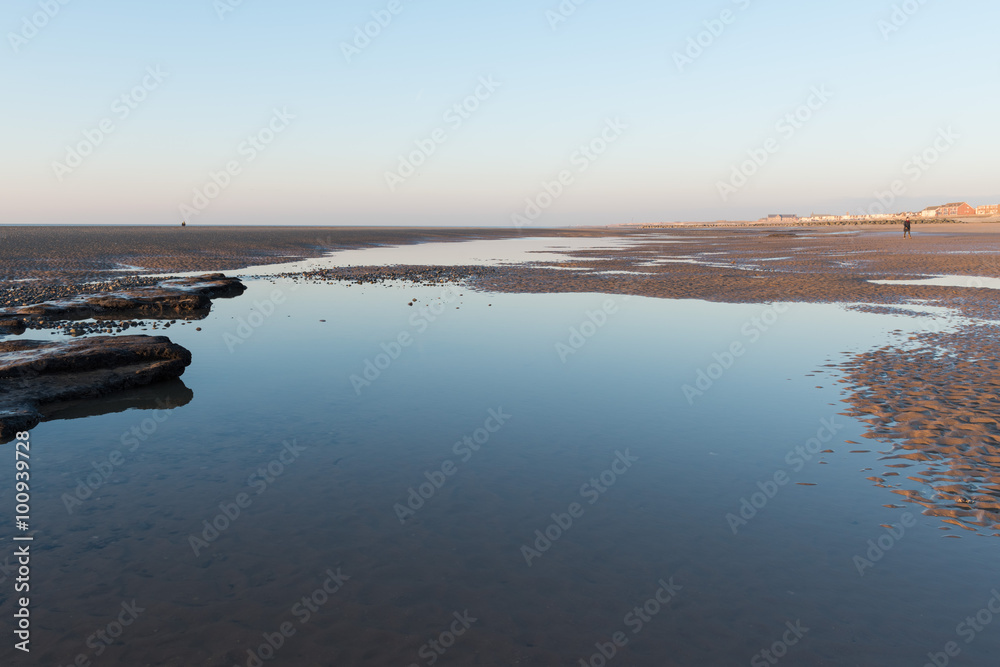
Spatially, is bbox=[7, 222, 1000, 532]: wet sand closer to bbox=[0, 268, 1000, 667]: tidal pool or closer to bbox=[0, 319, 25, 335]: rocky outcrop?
bbox=[0, 268, 1000, 667]: tidal pool

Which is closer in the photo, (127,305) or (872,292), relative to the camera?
(127,305)

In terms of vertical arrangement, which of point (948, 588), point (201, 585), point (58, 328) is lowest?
point (948, 588)

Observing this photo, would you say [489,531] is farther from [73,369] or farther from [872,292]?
[872,292]

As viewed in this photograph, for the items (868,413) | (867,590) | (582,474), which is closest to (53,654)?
(582,474)

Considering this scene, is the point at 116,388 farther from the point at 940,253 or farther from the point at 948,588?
the point at 940,253

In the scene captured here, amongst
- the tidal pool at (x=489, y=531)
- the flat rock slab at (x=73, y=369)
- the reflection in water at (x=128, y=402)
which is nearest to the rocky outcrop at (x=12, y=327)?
the flat rock slab at (x=73, y=369)

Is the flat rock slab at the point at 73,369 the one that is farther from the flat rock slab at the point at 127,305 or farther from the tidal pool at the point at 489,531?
the flat rock slab at the point at 127,305

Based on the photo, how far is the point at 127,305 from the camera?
82.1ft

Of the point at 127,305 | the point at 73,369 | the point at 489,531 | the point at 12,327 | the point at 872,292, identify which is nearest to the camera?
the point at 489,531

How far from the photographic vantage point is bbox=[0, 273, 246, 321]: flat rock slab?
2322cm

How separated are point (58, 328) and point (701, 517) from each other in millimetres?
22304

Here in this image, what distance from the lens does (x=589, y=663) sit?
5438 millimetres

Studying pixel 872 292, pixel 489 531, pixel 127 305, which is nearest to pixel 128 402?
pixel 489 531

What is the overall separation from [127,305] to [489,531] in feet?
76.5
